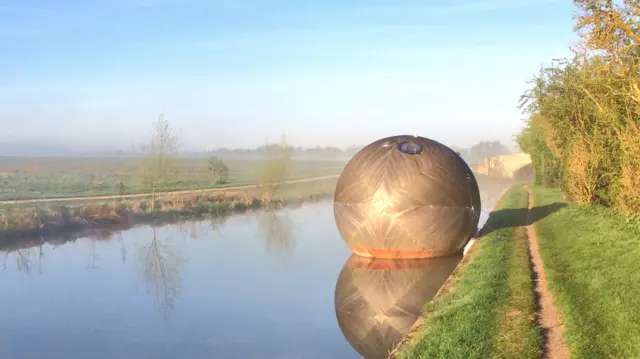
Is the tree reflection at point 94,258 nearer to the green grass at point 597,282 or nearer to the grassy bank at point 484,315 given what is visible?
the grassy bank at point 484,315

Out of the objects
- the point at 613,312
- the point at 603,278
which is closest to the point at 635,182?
the point at 603,278

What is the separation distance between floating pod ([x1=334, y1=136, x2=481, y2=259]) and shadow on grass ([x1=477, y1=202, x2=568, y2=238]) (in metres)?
4.44

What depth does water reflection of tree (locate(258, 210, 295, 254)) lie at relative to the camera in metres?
24.2

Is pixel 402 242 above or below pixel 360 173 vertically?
below

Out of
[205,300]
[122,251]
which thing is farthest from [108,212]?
[205,300]

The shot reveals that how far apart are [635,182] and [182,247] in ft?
55.0

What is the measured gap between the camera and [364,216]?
1786 centimetres

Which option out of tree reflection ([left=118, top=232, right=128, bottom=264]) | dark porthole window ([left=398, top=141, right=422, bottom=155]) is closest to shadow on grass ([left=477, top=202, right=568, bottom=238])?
dark porthole window ([left=398, top=141, right=422, bottom=155])

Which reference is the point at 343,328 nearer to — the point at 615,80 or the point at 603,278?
the point at 603,278

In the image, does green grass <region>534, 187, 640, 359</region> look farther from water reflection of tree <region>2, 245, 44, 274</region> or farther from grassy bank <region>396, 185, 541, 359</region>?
water reflection of tree <region>2, 245, 44, 274</region>

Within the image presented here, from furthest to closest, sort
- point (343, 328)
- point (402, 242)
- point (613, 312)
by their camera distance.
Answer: point (402, 242) → point (343, 328) → point (613, 312)

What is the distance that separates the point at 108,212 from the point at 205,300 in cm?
1963

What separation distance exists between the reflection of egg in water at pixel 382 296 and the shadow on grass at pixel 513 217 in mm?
5644

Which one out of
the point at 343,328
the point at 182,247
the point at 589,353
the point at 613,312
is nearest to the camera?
the point at 589,353
